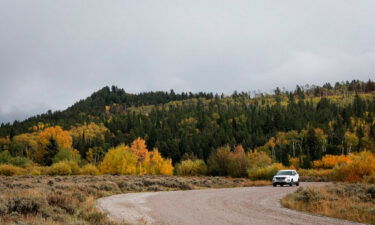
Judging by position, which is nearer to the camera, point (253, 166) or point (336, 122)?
point (253, 166)

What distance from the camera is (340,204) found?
1898 cm

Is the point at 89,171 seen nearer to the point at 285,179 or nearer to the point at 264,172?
the point at 264,172

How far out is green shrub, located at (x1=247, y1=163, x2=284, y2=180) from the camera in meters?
57.7

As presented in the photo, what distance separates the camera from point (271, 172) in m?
57.7

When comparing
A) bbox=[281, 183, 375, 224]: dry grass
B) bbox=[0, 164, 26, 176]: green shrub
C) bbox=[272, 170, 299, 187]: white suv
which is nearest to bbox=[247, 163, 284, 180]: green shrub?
bbox=[272, 170, 299, 187]: white suv

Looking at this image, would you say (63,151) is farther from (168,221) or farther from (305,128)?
(305,128)

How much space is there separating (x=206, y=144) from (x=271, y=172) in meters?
79.5

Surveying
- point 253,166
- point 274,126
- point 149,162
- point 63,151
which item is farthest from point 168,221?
point 274,126

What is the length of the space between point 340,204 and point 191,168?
222 feet

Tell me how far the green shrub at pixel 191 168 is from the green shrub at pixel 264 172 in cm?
2297

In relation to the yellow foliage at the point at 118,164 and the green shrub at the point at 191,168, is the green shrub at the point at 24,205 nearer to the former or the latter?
the yellow foliage at the point at 118,164

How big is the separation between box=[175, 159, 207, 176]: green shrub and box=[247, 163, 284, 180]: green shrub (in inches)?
904

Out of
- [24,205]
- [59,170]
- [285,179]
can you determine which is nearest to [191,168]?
[59,170]

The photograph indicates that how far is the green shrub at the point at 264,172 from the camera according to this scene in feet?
189
